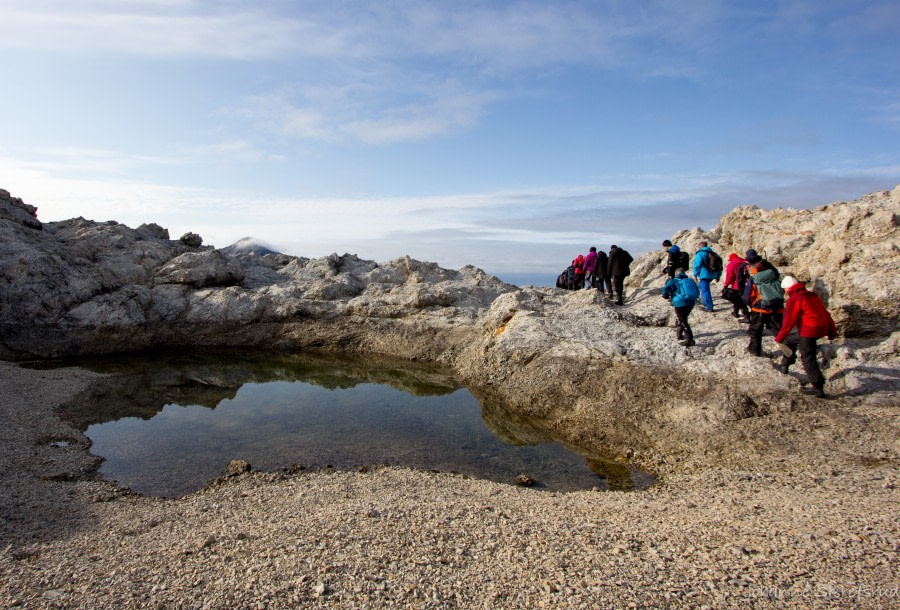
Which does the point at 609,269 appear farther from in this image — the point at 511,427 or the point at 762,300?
→ the point at 511,427

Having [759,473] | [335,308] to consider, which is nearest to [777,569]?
[759,473]

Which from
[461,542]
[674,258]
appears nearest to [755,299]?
[674,258]

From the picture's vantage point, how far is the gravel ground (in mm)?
7496

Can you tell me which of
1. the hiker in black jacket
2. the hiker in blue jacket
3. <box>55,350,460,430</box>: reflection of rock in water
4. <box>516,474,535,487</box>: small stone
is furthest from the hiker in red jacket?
<box>55,350,460,430</box>: reflection of rock in water

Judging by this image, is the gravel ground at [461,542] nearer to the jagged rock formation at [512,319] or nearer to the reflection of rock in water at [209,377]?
the jagged rock formation at [512,319]

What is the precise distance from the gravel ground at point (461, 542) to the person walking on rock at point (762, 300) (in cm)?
478

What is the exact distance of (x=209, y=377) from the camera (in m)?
25.4

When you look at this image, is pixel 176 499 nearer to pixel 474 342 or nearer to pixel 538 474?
pixel 538 474

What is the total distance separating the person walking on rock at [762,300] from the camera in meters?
16.4

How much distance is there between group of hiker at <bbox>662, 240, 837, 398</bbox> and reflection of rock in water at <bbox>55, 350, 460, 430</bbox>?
10.9m

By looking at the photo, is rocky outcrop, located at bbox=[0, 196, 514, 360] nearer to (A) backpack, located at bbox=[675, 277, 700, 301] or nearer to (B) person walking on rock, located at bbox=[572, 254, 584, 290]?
(B) person walking on rock, located at bbox=[572, 254, 584, 290]

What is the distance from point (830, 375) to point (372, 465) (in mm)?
14795

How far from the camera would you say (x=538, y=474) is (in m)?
14.4

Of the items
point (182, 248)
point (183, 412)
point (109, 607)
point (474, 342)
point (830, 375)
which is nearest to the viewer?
point (109, 607)
